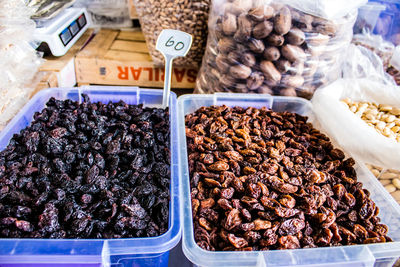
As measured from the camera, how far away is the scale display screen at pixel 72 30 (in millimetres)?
1561

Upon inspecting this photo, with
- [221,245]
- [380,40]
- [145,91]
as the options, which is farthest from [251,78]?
[380,40]

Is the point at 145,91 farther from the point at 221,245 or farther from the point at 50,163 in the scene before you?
the point at 221,245

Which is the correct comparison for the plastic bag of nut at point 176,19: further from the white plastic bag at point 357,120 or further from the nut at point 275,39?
the white plastic bag at point 357,120

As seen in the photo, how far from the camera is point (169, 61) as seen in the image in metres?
1.18

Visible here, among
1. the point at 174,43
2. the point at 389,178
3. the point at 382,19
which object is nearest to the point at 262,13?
the point at 174,43

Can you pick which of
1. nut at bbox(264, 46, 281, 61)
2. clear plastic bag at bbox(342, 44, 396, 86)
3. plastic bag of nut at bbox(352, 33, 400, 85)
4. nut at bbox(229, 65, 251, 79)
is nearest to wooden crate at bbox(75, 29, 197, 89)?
nut at bbox(229, 65, 251, 79)

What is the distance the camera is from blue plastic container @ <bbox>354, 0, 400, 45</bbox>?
1686mm

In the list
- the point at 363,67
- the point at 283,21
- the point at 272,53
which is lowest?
the point at 363,67

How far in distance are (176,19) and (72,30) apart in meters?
0.65

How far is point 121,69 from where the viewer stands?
162 cm

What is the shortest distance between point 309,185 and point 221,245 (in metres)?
0.35

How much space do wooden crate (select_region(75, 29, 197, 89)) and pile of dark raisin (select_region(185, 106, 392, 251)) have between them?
1.98ft

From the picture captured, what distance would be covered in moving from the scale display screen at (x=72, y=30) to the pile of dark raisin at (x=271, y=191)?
3.02ft

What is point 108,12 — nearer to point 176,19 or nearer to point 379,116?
point 176,19
